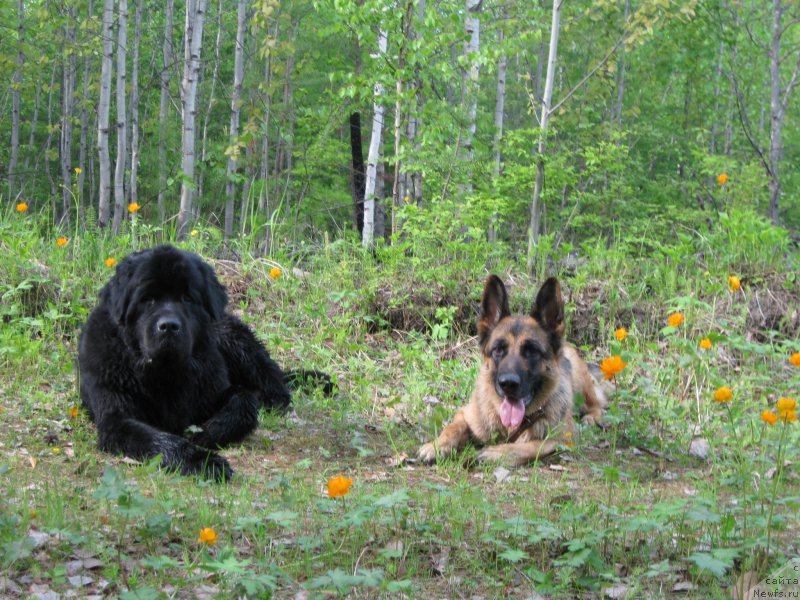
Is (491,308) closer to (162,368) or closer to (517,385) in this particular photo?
(517,385)

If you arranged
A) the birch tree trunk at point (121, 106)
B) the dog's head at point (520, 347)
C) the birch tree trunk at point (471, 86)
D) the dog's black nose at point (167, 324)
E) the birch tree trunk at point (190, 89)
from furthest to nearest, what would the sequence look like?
the birch tree trunk at point (121, 106)
the birch tree trunk at point (190, 89)
the birch tree trunk at point (471, 86)
the dog's head at point (520, 347)
the dog's black nose at point (167, 324)

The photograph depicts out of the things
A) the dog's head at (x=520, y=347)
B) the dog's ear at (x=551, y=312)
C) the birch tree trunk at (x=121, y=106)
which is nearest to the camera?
the dog's head at (x=520, y=347)

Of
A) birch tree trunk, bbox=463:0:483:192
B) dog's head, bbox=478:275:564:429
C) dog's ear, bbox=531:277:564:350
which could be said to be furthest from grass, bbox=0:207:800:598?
birch tree trunk, bbox=463:0:483:192

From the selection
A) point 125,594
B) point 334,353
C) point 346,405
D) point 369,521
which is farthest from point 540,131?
point 125,594

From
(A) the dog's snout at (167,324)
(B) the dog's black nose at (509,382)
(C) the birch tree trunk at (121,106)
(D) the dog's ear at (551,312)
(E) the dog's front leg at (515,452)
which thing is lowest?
(E) the dog's front leg at (515,452)

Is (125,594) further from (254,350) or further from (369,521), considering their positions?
(254,350)

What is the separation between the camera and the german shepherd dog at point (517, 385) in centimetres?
553

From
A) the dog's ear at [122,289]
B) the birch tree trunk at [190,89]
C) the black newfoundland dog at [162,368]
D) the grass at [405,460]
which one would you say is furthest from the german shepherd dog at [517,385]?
the birch tree trunk at [190,89]

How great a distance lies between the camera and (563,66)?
27.0 metres

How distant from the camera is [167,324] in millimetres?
5047

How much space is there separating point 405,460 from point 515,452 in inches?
27.1

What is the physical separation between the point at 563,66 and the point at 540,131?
18.3m

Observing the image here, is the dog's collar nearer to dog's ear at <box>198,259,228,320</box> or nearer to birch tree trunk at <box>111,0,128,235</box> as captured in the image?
dog's ear at <box>198,259,228,320</box>

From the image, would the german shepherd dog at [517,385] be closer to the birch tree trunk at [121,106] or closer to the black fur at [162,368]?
the black fur at [162,368]
